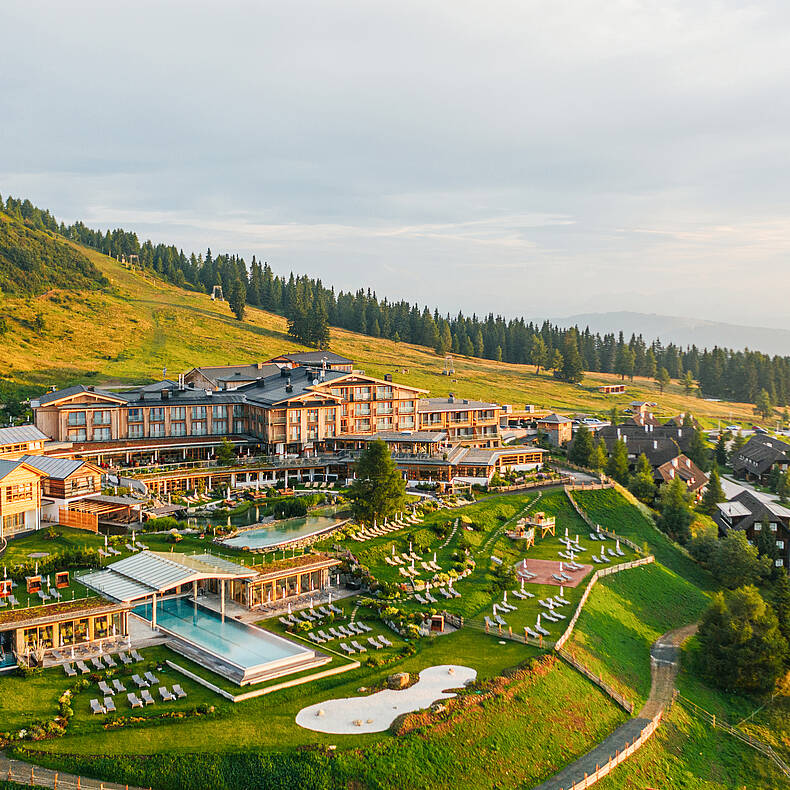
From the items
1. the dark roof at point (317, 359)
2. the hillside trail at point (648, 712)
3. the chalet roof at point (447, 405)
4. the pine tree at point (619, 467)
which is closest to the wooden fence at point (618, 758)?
the hillside trail at point (648, 712)

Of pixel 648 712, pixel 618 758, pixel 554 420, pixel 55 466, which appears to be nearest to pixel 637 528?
pixel 648 712

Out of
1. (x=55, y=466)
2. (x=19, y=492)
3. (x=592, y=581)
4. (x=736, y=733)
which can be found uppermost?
(x=55, y=466)

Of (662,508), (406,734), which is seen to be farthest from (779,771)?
(662,508)

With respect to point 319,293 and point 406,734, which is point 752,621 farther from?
point 319,293

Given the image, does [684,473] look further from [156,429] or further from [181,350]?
[181,350]

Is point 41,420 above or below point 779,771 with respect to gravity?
above

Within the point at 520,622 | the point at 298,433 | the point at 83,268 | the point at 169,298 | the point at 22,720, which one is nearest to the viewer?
the point at 22,720

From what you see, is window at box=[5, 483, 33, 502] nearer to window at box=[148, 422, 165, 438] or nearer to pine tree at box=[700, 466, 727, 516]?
window at box=[148, 422, 165, 438]
